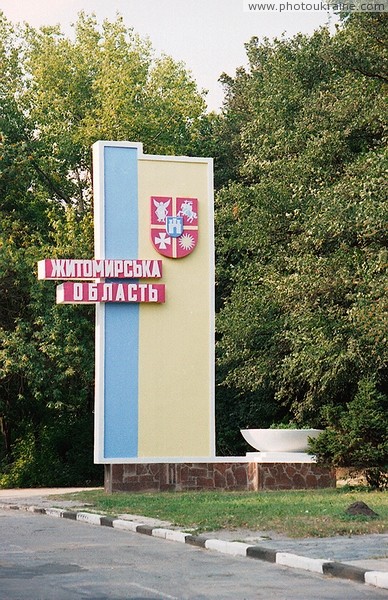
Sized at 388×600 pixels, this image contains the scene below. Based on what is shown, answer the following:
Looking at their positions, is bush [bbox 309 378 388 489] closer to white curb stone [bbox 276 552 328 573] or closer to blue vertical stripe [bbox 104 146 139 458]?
blue vertical stripe [bbox 104 146 139 458]

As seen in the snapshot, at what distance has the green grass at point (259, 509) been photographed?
620 inches

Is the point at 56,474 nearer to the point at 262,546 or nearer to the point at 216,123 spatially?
the point at 216,123

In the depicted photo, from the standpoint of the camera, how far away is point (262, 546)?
45.4 feet

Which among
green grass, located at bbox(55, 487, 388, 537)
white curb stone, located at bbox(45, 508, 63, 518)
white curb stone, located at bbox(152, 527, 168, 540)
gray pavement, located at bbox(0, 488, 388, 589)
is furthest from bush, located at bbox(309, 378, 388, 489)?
white curb stone, located at bbox(152, 527, 168, 540)

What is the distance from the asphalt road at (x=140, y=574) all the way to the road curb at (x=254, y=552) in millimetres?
148

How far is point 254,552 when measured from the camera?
13.5 m

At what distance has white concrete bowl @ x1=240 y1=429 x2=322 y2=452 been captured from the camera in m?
27.2

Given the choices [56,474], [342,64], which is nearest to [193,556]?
[342,64]

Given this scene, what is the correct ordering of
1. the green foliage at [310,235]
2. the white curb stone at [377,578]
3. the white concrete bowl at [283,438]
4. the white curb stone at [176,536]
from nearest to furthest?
1. the white curb stone at [377,578]
2. the white curb stone at [176,536]
3. the white concrete bowl at [283,438]
4. the green foliage at [310,235]

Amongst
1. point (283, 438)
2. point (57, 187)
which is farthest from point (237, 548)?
point (57, 187)

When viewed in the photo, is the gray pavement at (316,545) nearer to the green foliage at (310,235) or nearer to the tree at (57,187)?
the green foliage at (310,235)

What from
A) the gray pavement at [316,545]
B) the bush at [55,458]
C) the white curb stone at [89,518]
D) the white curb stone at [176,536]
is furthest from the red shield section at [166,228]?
the white curb stone at [176,536]

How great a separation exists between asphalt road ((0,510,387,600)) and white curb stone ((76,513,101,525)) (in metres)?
2.50

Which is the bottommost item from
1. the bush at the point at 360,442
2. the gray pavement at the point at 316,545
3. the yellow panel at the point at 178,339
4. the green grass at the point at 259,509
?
the gray pavement at the point at 316,545
